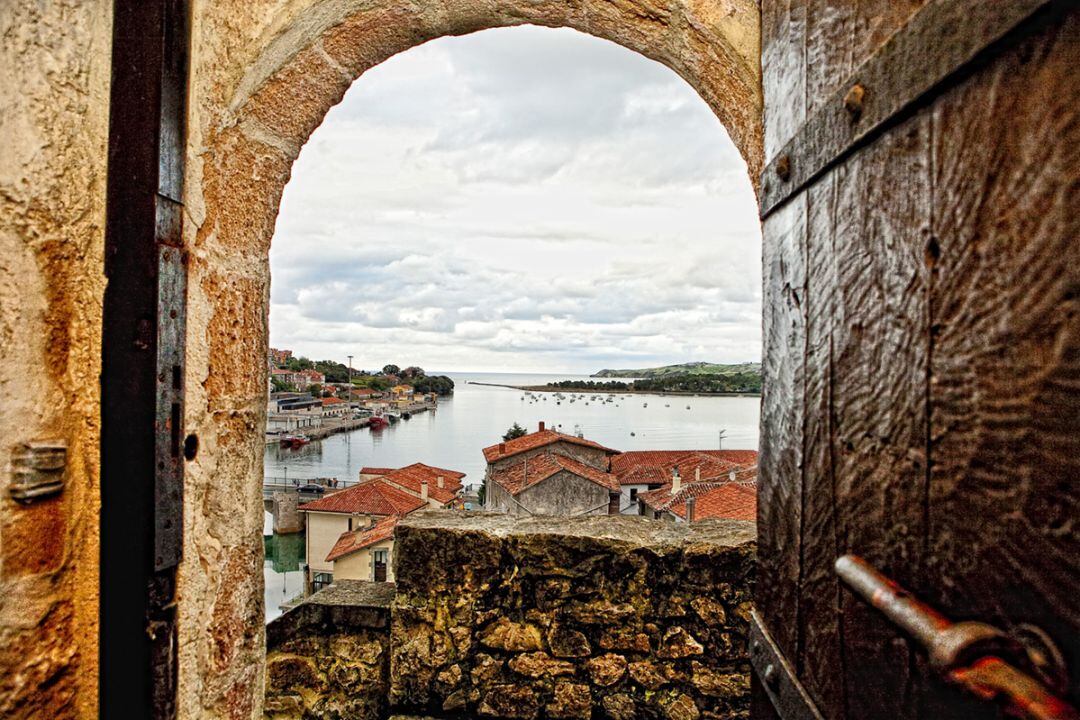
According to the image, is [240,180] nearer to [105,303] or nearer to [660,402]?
[105,303]

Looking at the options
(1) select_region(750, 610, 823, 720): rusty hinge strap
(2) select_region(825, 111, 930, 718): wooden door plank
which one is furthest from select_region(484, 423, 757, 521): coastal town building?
(2) select_region(825, 111, 930, 718): wooden door plank

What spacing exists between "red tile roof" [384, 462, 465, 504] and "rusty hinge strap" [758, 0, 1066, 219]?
14880 millimetres

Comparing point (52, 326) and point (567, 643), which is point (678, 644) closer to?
point (567, 643)

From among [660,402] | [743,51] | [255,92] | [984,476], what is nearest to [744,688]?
[984,476]

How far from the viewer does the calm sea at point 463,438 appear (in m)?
21.2

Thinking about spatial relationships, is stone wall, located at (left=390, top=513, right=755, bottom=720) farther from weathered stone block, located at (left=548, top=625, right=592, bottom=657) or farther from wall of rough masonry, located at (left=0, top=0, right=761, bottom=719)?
wall of rough masonry, located at (left=0, top=0, right=761, bottom=719)

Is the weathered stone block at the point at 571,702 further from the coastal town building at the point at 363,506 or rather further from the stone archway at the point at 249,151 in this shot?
the coastal town building at the point at 363,506

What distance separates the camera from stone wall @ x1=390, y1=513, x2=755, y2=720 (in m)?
1.98

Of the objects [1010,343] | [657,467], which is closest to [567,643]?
[1010,343]

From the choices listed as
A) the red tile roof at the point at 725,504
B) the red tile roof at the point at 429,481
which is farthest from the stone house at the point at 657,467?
the red tile roof at the point at 429,481

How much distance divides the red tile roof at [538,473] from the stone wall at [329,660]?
35.5 feet

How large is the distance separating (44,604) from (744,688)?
1967 mm

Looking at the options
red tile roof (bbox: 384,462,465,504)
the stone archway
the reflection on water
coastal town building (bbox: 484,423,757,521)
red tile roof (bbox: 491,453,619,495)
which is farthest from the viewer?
the reflection on water

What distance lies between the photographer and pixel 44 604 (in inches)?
38.3
